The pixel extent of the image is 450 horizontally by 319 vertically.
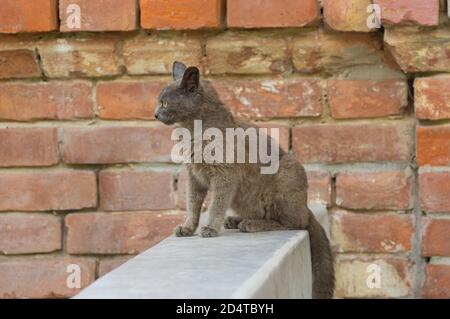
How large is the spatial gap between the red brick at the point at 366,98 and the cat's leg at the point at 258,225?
0.40 meters

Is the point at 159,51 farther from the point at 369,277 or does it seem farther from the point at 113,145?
the point at 369,277

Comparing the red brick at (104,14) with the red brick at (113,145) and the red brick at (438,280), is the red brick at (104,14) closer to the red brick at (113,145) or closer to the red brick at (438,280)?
the red brick at (113,145)

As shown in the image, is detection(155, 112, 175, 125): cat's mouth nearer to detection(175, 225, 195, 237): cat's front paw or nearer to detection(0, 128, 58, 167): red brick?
detection(175, 225, 195, 237): cat's front paw

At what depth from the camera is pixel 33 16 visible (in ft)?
9.03

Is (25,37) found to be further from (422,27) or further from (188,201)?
(422,27)

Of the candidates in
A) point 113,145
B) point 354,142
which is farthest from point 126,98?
point 354,142

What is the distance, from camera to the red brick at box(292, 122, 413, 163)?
107 inches

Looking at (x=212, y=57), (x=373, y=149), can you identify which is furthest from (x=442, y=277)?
(x=212, y=57)

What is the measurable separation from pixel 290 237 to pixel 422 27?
0.79 metres

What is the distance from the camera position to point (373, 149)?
274 centimetres

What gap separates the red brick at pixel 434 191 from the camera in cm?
265

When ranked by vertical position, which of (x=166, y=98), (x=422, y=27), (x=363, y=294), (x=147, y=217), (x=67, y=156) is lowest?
(x=363, y=294)

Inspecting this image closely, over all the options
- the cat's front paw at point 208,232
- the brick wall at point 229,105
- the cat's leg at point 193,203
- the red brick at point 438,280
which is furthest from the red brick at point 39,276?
the red brick at point 438,280

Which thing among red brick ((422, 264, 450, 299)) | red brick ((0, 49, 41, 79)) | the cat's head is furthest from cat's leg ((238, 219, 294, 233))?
red brick ((0, 49, 41, 79))
